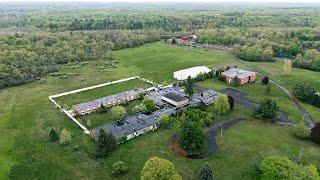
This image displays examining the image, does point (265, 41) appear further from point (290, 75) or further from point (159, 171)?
point (159, 171)

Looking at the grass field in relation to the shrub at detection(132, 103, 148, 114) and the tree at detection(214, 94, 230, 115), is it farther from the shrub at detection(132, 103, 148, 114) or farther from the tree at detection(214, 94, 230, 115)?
the shrub at detection(132, 103, 148, 114)

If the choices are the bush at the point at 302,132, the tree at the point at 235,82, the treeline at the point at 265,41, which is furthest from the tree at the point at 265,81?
the bush at the point at 302,132

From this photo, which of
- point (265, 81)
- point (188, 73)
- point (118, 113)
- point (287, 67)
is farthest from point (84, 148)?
point (287, 67)

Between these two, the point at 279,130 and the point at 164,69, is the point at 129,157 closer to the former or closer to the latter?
the point at 279,130

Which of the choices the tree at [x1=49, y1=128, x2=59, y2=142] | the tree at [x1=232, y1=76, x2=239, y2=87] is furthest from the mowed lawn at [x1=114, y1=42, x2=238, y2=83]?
the tree at [x1=49, y1=128, x2=59, y2=142]

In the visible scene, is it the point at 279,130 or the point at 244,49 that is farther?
the point at 244,49

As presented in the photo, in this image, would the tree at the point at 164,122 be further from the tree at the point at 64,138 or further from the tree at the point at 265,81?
the tree at the point at 265,81

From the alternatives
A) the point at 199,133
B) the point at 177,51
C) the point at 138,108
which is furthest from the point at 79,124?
the point at 177,51

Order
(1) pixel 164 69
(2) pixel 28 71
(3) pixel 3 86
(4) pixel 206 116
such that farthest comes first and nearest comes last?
(1) pixel 164 69 < (2) pixel 28 71 < (3) pixel 3 86 < (4) pixel 206 116
